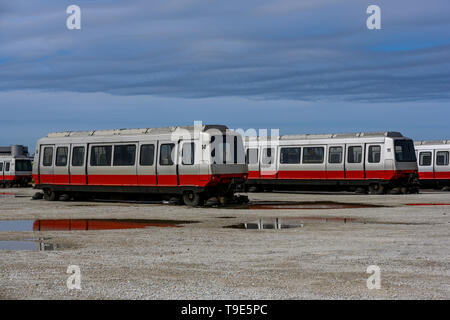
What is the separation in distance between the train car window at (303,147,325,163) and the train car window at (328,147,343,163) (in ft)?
1.70

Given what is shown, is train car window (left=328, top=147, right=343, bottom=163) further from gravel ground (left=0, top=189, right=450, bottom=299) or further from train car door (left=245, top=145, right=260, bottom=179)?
gravel ground (left=0, top=189, right=450, bottom=299)

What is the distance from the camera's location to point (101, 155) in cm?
3081

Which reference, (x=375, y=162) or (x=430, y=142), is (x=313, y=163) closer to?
(x=375, y=162)

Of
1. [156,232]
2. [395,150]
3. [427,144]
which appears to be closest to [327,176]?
[395,150]

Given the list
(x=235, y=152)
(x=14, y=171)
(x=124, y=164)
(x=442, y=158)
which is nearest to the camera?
(x=235, y=152)

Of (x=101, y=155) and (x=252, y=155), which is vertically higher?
(x=101, y=155)

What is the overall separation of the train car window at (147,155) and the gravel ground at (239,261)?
31.3 ft

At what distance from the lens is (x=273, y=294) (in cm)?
886

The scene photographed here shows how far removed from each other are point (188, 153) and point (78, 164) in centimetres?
649

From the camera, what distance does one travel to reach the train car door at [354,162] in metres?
36.1

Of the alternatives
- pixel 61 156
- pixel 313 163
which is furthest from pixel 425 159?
pixel 61 156

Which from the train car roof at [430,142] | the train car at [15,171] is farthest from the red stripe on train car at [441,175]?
the train car at [15,171]

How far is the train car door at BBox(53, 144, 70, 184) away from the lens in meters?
31.9
